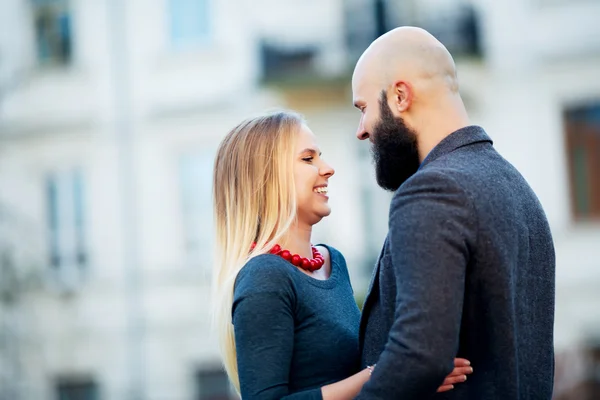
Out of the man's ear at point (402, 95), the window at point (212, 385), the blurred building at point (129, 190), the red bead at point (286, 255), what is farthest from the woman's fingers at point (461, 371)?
the window at point (212, 385)

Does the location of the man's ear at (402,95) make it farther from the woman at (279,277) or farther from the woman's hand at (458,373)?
the woman's hand at (458,373)

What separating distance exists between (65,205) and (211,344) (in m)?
3.30

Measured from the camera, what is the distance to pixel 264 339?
8.14ft

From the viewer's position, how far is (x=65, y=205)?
14930 millimetres

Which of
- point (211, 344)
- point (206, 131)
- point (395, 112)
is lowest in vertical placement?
point (211, 344)

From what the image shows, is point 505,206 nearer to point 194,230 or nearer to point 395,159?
point 395,159

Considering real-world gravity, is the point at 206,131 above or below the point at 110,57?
below

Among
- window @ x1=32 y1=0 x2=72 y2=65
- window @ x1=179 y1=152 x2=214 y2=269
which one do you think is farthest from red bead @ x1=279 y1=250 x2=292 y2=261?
window @ x1=32 y1=0 x2=72 y2=65

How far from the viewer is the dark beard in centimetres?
258

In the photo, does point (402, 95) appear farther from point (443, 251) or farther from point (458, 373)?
point (458, 373)

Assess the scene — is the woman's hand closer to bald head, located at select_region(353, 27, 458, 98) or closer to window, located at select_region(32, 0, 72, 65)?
bald head, located at select_region(353, 27, 458, 98)

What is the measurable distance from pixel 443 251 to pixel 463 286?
4.1 inches

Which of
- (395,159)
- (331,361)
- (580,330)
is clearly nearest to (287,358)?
(331,361)

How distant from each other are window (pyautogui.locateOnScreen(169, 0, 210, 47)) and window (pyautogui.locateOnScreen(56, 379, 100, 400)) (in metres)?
5.57
